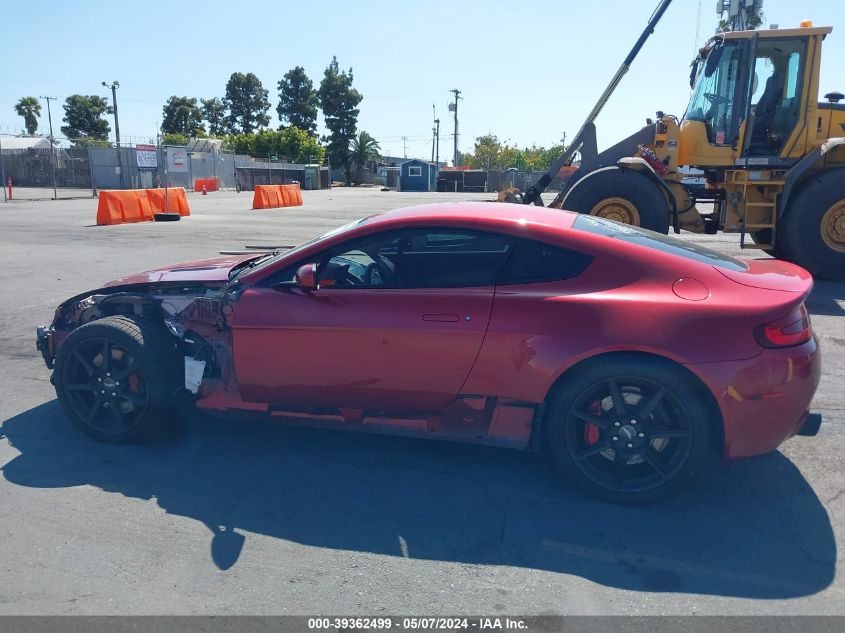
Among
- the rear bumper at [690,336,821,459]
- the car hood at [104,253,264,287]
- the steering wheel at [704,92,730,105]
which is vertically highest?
the steering wheel at [704,92,730,105]

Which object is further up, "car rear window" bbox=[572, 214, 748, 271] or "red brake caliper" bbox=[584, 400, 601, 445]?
"car rear window" bbox=[572, 214, 748, 271]

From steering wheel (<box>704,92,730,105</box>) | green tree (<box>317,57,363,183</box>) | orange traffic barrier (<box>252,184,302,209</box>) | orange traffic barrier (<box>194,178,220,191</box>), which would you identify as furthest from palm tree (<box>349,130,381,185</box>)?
steering wheel (<box>704,92,730,105</box>)

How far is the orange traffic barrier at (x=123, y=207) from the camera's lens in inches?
773

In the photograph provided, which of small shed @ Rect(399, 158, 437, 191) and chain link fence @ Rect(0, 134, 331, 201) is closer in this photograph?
chain link fence @ Rect(0, 134, 331, 201)

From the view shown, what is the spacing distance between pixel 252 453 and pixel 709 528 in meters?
2.67

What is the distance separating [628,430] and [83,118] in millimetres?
87859

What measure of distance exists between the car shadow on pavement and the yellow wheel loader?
21.2 ft

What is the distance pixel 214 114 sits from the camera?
9288cm

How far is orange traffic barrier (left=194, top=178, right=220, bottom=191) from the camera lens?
45.9 metres

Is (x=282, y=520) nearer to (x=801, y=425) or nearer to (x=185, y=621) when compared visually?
(x=185, y=621)

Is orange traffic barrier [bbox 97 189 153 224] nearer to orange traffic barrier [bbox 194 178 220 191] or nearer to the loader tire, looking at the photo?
the loader tire

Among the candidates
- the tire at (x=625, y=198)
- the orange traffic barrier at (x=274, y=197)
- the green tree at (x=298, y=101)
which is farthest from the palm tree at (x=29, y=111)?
the tire at (x=625, y=198)

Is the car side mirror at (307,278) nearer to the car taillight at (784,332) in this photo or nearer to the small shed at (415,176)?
the car taillight at (784,332)

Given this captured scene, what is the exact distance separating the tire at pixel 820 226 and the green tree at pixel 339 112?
75.4m
